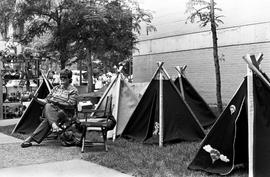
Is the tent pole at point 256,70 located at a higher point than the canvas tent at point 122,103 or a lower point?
higher

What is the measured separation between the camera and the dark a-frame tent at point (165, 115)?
9.03 metres

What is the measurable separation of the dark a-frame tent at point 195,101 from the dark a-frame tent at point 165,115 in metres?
1.85

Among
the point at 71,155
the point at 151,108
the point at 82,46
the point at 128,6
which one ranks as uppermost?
the point at 128,6

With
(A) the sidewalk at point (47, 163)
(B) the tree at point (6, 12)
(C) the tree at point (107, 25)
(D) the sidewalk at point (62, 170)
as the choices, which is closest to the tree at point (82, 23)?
(C) the tree at point (107, 25)

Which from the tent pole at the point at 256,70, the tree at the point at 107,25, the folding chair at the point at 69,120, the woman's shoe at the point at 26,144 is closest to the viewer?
the tent pole at the point at 256,70

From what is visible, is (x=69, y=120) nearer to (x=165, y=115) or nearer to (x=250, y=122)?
(x=165, y=115)

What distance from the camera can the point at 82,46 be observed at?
1271 centimetres

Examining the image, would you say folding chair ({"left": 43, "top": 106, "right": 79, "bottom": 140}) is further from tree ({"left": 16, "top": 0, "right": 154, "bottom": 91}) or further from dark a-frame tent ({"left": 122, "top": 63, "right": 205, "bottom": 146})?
tree ({"left": 16, "top": 0, "right": 154, "bottom": 91})

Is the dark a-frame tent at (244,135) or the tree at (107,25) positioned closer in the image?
the dark a-frame tent at (244,135)

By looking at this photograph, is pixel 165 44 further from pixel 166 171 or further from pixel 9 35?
pixel 166 171

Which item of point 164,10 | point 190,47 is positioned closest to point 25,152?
point 190,47

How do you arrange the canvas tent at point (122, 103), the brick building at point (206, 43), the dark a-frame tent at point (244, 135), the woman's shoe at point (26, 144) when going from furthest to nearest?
the brick building at point (206, 43)
the canvas tent at point (122, 103)
the woman's shoe at point (26, 144)
the dark a-frame tent at point (244, 135)

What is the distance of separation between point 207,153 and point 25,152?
12.3 ft

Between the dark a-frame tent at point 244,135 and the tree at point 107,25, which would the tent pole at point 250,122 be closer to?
the dark a-frame tent at point 244,135
